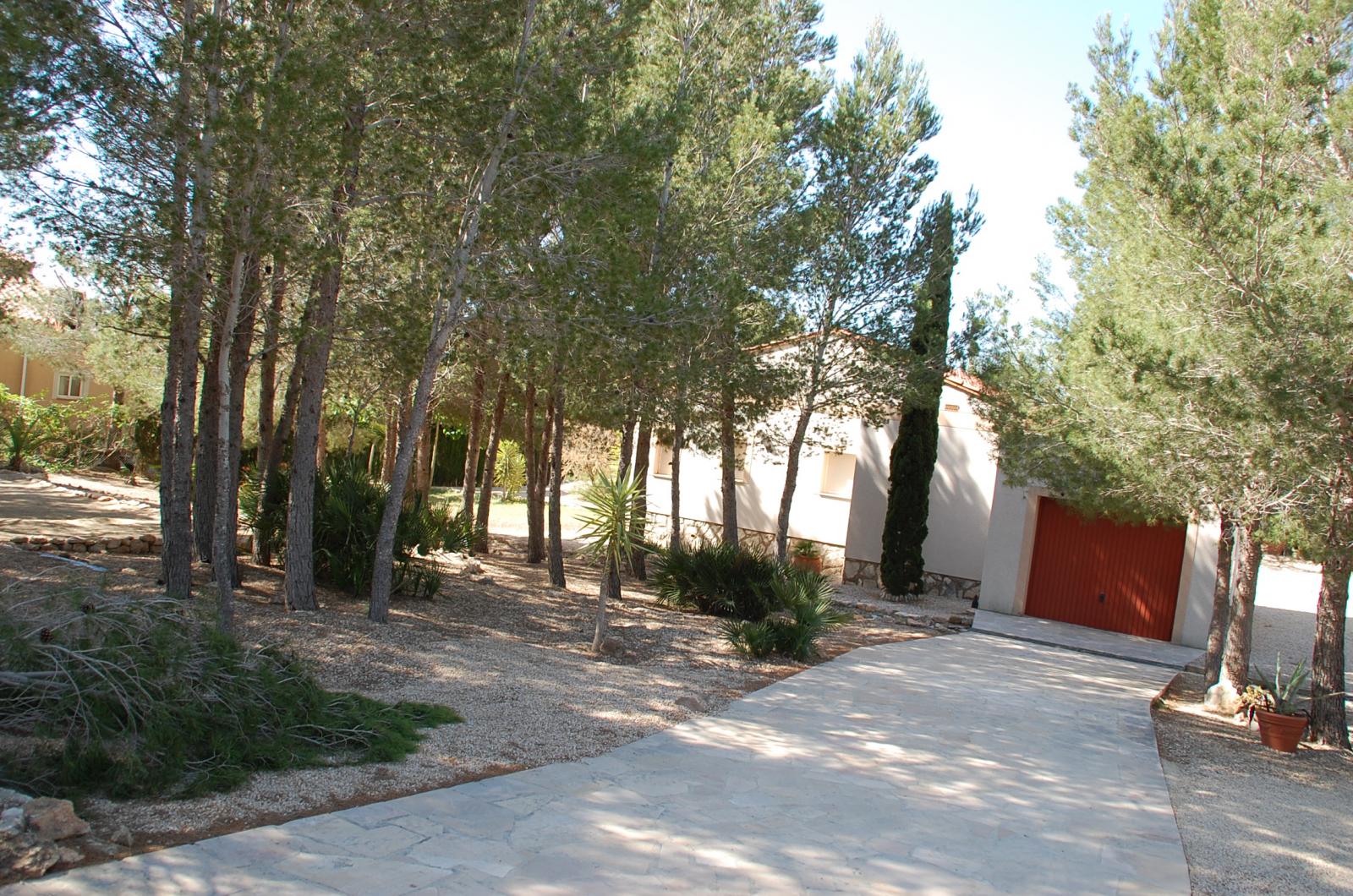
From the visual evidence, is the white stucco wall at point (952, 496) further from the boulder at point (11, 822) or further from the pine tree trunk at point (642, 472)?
the boulder at point (11, 822)

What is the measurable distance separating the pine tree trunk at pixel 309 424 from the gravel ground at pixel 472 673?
453 mm

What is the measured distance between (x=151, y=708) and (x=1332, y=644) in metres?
9.79

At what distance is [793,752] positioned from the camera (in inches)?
278

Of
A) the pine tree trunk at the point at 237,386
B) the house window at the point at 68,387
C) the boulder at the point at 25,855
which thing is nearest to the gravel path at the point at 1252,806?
the boulder at the point at 25,855

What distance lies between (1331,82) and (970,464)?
11.6 m

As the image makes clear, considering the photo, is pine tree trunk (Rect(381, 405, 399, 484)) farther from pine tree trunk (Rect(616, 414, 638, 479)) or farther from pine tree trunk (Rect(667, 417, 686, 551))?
pine tree trunk (Rect(616, 414, 638, 479))

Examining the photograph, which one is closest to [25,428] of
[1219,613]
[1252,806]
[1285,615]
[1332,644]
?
[1219,613]

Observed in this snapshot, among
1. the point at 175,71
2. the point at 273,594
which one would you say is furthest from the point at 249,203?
the point at 273,594

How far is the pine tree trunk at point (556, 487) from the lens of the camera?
13.6 m

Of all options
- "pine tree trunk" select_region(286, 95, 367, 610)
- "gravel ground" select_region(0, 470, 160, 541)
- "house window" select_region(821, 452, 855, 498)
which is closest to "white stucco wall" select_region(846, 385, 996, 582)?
"house window" select_region(821, 452, 855, 498)

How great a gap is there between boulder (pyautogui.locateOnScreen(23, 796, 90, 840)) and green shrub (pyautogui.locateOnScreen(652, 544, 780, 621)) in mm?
9459

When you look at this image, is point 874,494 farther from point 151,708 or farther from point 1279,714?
point 151,708

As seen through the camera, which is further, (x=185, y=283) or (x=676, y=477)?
(x=676, y=477)

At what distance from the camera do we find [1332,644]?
345 inches
